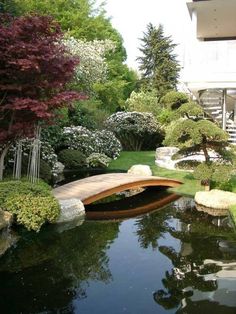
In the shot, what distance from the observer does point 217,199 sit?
37.6 ft

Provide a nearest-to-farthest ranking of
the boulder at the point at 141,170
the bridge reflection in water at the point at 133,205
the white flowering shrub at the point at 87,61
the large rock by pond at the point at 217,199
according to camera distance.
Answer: the bridge reflection in water at the point at 133,205, the large rock by pond at the point at 217,199, the boulder at the point at 141,170, the white flowering shrub at the point at 87,61

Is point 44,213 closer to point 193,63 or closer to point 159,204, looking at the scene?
point 159,204

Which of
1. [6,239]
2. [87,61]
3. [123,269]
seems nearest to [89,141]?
[87,61]

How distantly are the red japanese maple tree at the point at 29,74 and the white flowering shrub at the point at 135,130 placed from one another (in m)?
14.3

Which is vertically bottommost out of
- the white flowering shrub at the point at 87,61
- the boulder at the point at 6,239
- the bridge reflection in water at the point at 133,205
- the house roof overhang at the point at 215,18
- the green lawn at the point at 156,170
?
the boulder at the point at 6,239

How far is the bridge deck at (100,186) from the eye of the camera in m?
11.1

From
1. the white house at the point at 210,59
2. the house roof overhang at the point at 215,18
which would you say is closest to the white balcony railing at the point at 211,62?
the white house at the point at 210,59

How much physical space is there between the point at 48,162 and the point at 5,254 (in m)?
8.46

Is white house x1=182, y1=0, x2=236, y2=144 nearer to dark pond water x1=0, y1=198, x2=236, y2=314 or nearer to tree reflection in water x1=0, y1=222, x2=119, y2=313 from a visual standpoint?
dark pond water x1=0, y1=198, x2=236, y2=314

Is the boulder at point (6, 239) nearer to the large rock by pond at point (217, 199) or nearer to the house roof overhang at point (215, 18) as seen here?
the large rock by pond at point (217, 199)

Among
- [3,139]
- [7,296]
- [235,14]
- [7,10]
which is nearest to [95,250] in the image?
[7,296]

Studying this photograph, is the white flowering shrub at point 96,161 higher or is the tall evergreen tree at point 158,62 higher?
the tall evergreen tree at point 158,62

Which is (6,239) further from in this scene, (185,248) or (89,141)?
(89,141)

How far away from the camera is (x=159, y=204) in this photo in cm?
1213
